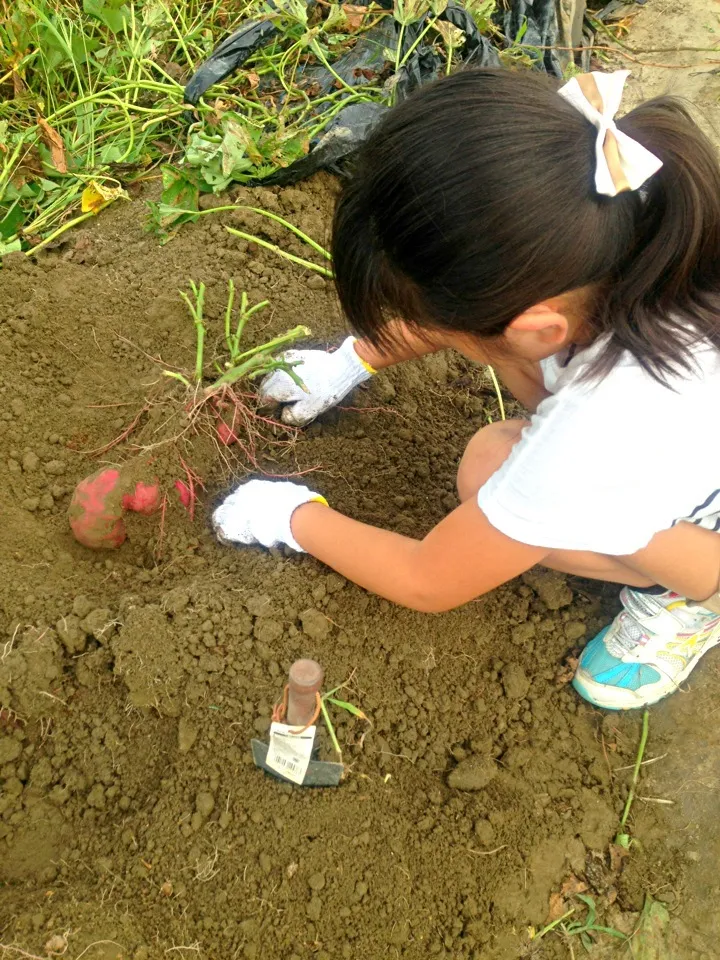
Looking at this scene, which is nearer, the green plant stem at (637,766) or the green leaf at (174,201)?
the green plant stem at (637,766)

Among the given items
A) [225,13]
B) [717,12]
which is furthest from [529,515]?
[717,12]

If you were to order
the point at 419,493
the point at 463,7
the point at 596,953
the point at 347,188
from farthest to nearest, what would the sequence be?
the point at 463,7, the point at 419,493, the point at 596,953, the point at 347,188

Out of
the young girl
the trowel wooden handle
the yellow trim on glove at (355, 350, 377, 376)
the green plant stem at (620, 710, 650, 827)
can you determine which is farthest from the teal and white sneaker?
the yellow trim on glove at (355, 350, 377, 376)

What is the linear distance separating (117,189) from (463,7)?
122cm

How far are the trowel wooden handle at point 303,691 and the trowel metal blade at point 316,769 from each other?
16 cm

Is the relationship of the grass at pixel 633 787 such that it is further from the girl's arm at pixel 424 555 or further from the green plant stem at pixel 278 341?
the green plant stem at pixel 278 341

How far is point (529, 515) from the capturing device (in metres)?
1.16

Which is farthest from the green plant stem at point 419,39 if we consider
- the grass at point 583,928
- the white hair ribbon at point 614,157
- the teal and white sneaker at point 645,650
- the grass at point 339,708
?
the grass at point 583,928

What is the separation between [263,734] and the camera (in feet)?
4.82

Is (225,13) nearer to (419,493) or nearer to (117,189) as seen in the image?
(117,189)

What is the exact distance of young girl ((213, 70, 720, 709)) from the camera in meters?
0.98

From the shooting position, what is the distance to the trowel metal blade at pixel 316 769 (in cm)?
142

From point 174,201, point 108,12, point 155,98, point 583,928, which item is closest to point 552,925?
point 583,928

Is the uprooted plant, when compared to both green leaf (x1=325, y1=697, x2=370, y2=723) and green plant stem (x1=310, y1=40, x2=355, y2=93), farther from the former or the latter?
green plant stem (x1=310, y1=40, x2=355, y2=93)
